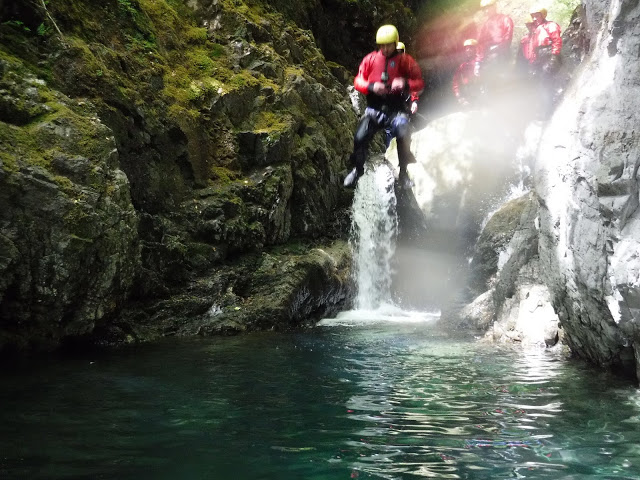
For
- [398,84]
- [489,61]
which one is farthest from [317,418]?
[489,61]

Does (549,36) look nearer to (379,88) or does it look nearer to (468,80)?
(468,80)

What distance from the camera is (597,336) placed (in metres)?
5.48

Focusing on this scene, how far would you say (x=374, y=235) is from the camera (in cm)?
1364

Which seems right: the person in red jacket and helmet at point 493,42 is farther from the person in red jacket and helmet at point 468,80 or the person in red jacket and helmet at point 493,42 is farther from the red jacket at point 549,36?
the red jacket at point 549,36

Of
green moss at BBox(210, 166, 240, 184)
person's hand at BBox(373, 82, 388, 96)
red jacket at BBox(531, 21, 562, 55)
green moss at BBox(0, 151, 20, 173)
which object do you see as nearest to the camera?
green moss at BBox(0, 151, 20, 173)

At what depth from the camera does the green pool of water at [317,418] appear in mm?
3121

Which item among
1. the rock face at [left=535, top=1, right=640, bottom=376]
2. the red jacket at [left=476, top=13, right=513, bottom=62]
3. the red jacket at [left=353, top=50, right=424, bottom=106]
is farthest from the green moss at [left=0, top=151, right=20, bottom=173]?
the red jacket at [left=476, top=13, right=513, bottom=62]

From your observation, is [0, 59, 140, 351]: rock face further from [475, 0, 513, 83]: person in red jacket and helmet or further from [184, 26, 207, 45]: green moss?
[475, 0, 513, 83]: person in red jacket and helmet

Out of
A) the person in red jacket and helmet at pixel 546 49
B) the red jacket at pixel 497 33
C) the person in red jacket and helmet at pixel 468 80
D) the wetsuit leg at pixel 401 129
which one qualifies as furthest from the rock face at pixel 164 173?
the red jacket at pixel 497 33

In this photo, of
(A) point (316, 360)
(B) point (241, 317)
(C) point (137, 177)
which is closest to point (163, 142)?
(C) point (137, 177)

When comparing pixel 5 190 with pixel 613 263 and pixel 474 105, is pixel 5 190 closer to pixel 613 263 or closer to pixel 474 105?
pixel 613 263

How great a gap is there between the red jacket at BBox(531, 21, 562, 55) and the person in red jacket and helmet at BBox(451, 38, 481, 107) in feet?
14.3

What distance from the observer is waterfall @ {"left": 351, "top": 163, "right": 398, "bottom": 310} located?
13.2 meters

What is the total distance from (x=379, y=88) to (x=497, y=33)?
10797 mm
